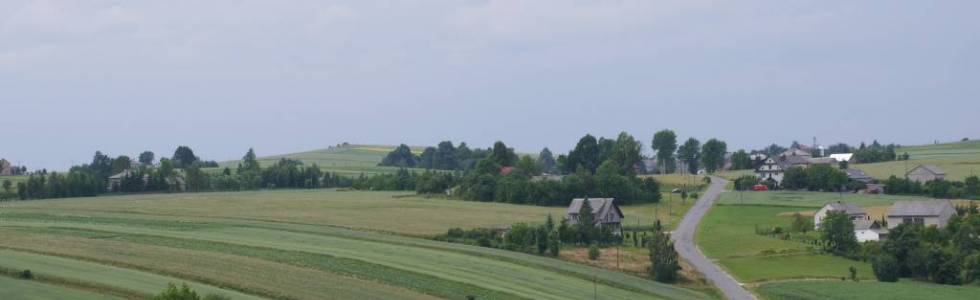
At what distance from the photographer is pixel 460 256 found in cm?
7100

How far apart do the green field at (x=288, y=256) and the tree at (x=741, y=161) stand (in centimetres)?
9957

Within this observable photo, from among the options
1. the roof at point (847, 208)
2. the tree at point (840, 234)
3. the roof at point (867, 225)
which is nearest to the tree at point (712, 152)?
the roof at point (847, 208)

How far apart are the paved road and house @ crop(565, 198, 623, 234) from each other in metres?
4.78

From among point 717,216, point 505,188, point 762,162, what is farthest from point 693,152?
point 717,216

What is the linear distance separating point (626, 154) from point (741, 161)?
1932 inches

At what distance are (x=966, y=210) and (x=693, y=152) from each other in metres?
84.1

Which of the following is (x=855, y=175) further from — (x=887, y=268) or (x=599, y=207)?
(x=887, y=268)

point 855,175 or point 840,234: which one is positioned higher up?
point 855,175

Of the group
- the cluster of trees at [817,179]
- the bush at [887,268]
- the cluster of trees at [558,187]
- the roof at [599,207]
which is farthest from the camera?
the cluster of trees at [817,179]

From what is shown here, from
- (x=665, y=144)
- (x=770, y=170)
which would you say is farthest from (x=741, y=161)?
(x=770, y=170)

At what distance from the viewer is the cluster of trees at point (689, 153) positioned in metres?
175

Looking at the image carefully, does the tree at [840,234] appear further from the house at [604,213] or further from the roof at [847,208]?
the house at [604,213]

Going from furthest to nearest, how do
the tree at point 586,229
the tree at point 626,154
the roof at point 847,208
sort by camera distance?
the tree at point 626,154
the roof at point 847,208
the tree at point 586,229

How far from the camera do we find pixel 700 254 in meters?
83.1
